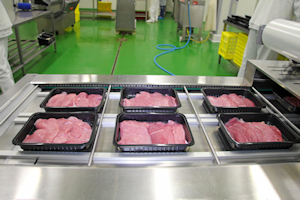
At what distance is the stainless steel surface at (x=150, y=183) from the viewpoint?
0.68 meters

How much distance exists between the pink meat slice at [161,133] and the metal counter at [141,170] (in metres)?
0.10

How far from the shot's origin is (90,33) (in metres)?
5.73

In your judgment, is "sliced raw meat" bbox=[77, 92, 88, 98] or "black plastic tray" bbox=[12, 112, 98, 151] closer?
"black plastic tray" bbox=[12, 112, 98, 151]

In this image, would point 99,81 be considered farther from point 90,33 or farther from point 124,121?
point 90,33

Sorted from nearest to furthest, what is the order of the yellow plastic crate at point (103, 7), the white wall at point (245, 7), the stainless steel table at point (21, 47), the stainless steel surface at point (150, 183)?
1. the stainless steel surface at point (150, 183)
2. the stainless steel table at point (21, 47)
3. the white wall at point (245, 7)
4. the yellow plastic crate at point (103, 7)

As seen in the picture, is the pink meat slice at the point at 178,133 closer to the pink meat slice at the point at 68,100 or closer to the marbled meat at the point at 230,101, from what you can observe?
the marbled meat at the point at 230,101

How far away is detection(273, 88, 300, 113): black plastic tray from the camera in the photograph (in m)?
1.26

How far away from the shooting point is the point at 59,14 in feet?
16.6

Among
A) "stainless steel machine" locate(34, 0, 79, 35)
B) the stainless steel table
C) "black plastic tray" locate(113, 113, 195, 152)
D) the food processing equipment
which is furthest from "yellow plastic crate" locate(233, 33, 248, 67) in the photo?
"stainless steel machine" locate(34, 0, 79, 35)

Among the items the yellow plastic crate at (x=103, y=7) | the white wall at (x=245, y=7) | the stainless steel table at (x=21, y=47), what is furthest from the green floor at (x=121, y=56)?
the yellow plastic crate at (x=103, y=7)

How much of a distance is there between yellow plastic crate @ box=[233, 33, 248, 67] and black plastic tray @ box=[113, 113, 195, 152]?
287 cm

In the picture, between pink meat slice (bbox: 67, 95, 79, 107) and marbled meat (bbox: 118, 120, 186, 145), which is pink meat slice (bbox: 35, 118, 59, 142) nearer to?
pink meat slice (bbox: 67, 95, 79, 107)

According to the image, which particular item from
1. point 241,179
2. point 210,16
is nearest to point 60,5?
point 210,16

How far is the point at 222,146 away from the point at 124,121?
0.52 m
